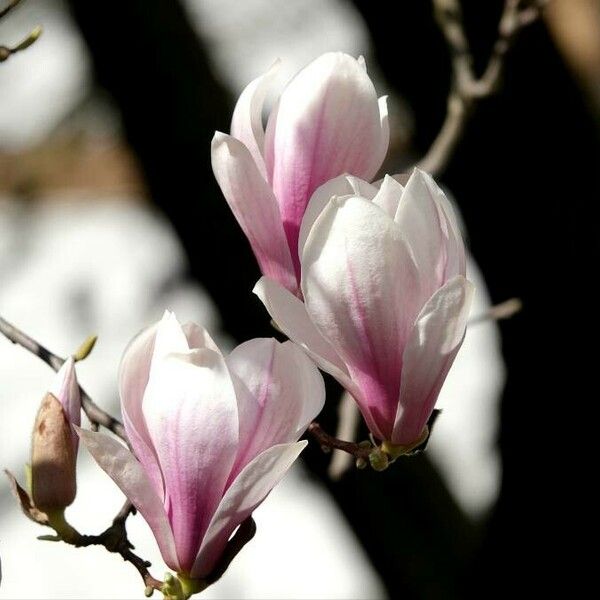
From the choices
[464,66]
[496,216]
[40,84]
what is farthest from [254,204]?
[40,84]

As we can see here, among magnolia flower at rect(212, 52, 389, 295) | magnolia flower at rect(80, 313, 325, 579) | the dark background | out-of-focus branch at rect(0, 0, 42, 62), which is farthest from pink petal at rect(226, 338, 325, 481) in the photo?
the dark background

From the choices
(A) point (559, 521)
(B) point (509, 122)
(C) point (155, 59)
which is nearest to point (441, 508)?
(A) point (559, 521)

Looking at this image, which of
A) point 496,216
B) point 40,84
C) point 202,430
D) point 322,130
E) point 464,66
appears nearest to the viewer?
point 202,430

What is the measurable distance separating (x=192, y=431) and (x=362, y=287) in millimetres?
106

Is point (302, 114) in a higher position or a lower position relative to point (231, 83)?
higher

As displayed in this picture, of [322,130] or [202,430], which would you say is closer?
[202,430]

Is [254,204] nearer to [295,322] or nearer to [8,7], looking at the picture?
[295,322]

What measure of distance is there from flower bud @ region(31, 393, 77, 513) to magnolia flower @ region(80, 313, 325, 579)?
0.11ft

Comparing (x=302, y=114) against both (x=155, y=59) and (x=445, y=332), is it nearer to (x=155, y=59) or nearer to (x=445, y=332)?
(x=445, y=332)

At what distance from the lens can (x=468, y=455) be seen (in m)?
2.34

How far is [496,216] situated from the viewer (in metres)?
1.54

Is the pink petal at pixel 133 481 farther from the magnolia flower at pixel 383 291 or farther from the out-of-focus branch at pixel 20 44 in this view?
the out-of-focus branch at pixel 20 44

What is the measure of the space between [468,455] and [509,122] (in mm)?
956

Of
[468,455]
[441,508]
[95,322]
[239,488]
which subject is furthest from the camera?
[468,455]
